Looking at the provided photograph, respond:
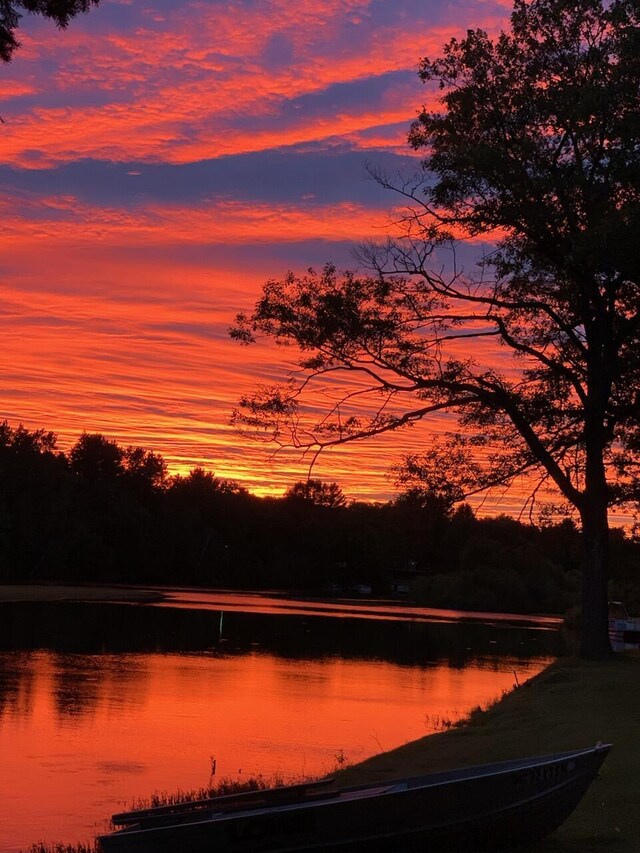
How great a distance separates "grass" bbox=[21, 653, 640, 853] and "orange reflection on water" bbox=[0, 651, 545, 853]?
7.41ft

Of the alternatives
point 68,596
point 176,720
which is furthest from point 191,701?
point 68,596

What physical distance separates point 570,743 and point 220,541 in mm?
137189

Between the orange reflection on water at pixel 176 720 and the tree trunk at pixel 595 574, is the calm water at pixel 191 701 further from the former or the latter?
the tree trunk at pixel 595 574

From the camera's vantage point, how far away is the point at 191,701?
83.5 feet

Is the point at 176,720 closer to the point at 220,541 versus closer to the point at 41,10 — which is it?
the point at 41,10

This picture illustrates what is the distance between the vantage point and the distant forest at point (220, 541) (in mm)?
111000

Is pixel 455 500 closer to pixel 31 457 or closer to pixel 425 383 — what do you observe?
pixel 425 383

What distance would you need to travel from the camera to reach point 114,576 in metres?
134

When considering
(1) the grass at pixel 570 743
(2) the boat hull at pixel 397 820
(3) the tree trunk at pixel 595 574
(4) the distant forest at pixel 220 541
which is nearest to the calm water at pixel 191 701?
(1) the grass at pixel 570 743

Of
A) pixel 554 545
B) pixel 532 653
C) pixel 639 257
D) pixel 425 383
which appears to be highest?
pixel 639 257

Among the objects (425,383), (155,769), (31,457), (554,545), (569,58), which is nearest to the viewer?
(155,769)

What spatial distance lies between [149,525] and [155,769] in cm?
12327

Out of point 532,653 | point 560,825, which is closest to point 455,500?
point 560,825

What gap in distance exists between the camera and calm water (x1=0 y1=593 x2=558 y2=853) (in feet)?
52.9
